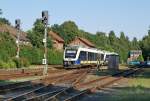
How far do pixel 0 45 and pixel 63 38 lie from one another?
8549 cm

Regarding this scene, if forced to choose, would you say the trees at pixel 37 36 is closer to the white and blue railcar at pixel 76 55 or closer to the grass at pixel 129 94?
the white and blue railcar at pixel 76 55

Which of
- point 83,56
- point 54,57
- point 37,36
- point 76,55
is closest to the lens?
point 76,55

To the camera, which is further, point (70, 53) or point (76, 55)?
point (70, 53)

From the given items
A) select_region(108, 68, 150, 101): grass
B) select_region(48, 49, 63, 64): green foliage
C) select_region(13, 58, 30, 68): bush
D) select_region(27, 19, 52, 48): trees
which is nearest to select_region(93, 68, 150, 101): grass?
select_region(108, 68, 150, 101): grass

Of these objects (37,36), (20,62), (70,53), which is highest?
(37,36)

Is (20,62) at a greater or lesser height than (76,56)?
lesser

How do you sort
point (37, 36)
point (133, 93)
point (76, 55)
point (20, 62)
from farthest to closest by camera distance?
point (37, 36) < point (20, 62) < point (76, 55) < point (133, 93)

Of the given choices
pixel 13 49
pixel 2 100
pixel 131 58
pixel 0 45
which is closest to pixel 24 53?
pixel 13 49

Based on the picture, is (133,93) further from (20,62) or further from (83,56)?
(20,62)

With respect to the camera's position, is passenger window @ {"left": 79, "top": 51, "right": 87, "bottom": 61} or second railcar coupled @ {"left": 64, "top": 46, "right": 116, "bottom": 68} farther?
passenger window @ {"left": 79, "top": 51, "right": 87, "bottom": 61}

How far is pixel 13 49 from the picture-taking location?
6862 cm

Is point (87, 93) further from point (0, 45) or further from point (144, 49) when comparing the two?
point (144, 49)

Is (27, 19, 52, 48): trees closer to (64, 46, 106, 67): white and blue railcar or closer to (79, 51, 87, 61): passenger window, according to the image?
(64, 46, 106, 67): white and blue railcar

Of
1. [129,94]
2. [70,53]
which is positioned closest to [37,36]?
[70,53]
